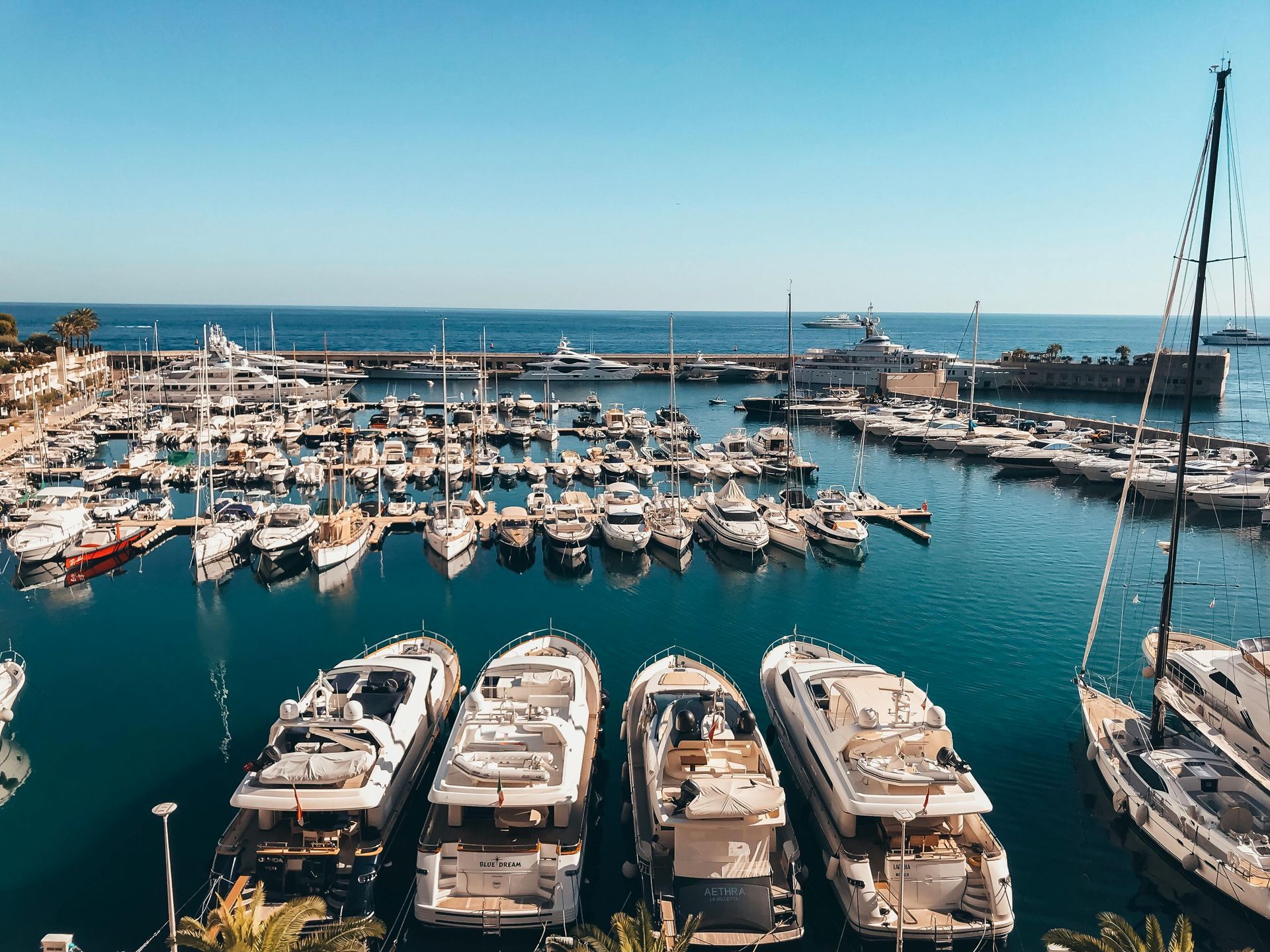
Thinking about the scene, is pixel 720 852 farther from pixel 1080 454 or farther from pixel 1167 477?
pixel 1080 454

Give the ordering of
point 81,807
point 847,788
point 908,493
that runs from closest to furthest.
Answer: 1. point 847,788
2. point 81,807
3. point 908,493

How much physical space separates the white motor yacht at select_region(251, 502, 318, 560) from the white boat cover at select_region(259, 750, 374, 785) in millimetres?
28081

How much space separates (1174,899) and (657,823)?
12870mm

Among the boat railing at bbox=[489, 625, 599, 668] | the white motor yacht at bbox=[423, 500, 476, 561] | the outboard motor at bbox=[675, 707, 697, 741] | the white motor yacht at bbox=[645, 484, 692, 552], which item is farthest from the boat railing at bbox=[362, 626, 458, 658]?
the white motor yacht at bbox=[645, 484, 692, 552]

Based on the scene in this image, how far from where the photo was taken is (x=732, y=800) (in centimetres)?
1766

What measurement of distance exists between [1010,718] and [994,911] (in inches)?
482

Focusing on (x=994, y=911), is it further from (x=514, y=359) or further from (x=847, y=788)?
(x=514, y=359)

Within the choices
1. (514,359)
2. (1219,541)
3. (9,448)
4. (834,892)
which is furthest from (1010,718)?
(514,359)

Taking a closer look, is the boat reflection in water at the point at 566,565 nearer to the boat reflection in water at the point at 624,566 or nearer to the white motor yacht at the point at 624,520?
the boat reflection in water at the point at 624,566

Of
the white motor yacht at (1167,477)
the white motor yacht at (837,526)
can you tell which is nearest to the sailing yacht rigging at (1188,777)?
the white motor yacht at (837,526)

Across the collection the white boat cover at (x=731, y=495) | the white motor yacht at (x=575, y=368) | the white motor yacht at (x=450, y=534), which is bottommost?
the white motor yacht at (x=450, y=534)

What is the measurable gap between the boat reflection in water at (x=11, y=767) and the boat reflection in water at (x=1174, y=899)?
30.3 meters

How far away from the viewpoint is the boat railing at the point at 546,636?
30.1 metres

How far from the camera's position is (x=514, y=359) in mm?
148500
